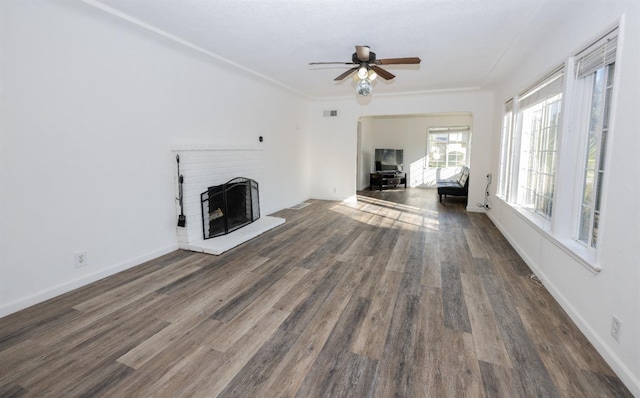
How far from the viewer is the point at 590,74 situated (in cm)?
245

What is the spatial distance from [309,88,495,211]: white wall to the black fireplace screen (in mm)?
2725

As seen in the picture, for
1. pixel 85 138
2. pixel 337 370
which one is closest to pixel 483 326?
pixel 337 370

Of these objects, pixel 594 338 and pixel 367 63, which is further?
pixel 367 63

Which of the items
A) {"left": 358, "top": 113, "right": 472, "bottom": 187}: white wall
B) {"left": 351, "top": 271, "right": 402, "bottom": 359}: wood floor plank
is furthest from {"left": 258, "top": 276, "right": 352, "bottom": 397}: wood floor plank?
{"left": 358, "top": 113, "right": 472, "bottom": 187}: white wall

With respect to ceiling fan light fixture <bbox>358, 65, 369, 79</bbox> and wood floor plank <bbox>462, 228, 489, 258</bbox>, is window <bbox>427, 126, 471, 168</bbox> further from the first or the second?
ceiling fan light fixture <bbox>358, 65, 369, 79</bbox>

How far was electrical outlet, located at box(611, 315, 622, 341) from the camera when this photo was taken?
70.9 inches

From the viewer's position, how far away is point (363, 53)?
3270 millimetres

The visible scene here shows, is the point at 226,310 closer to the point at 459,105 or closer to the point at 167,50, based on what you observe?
the point at 167,50

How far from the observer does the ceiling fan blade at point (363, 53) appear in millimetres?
3165

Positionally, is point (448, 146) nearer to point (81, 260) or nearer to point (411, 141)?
point (411, 141)

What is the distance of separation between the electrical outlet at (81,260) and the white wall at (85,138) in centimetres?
5

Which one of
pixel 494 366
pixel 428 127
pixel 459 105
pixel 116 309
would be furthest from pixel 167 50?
pixel 428 127

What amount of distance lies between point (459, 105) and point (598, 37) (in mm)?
4283

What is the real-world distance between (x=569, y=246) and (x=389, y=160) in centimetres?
802
